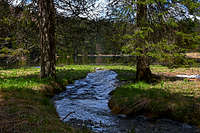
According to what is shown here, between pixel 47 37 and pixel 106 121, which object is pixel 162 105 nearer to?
pixel 106 121

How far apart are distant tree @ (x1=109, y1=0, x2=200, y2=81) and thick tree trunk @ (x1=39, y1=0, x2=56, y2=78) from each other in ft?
11.5

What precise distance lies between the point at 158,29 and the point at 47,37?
598 cm

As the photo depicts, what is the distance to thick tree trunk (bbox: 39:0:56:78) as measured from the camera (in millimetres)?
10469

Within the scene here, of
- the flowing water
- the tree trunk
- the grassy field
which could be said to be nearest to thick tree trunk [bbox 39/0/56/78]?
the grassy field

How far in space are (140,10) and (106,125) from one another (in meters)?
6.68

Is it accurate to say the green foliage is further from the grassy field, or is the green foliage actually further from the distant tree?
the grassy field

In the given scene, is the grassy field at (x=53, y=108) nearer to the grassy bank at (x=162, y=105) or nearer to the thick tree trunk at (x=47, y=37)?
the grassy bank at (x=162, y=105)

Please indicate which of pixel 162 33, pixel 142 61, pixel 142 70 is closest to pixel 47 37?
pixel 142 61

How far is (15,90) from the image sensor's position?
7703mm

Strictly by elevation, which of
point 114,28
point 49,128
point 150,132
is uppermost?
point 114,28

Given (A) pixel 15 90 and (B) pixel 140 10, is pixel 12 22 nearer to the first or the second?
(A) pixel 15 90

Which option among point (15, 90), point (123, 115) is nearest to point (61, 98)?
point (15, 90)

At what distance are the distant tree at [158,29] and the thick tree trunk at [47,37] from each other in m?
3.51

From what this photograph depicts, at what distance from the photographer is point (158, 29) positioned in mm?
9477
